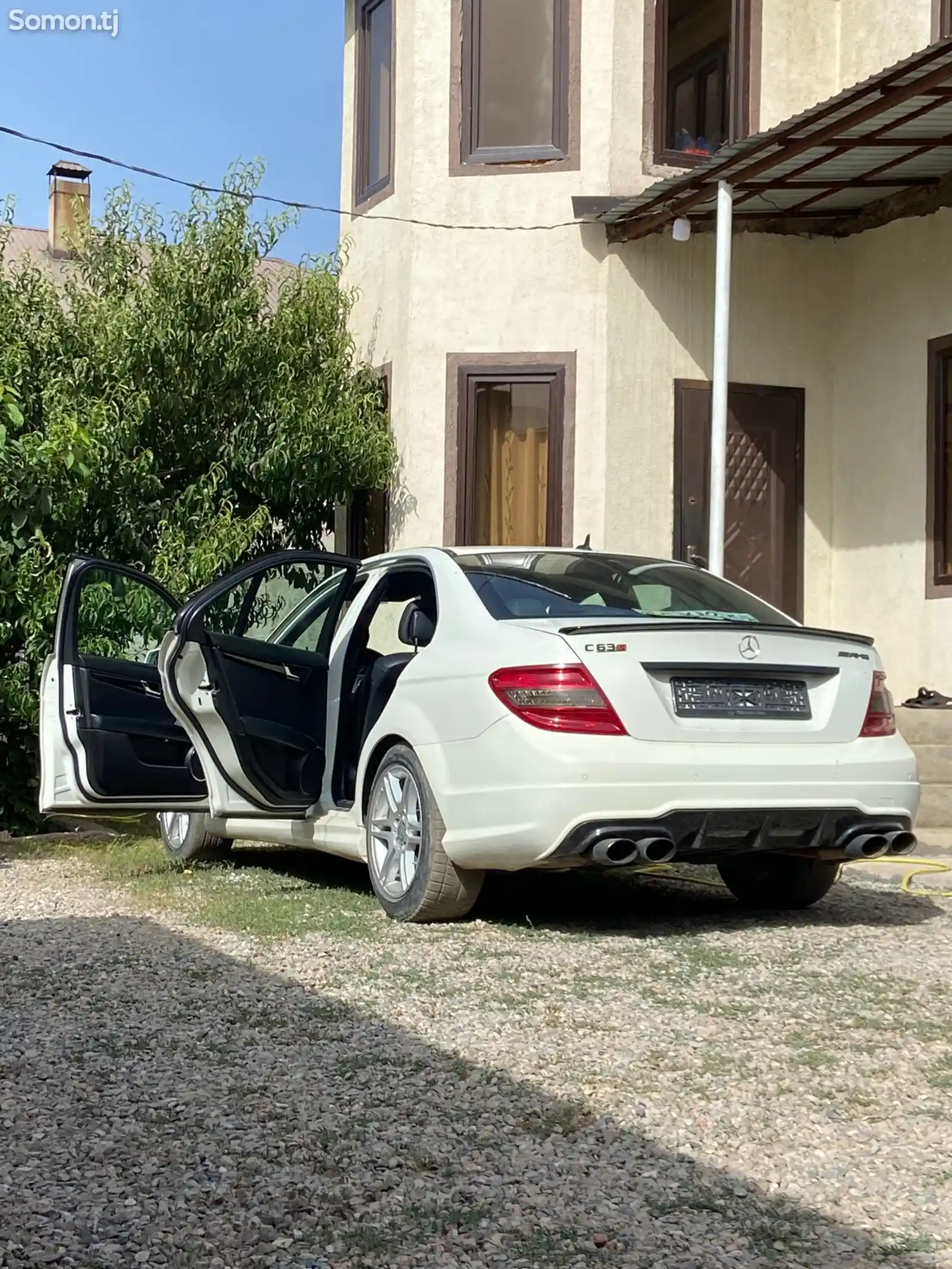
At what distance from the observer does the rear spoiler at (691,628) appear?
19.8ft

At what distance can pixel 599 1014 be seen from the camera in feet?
15.9

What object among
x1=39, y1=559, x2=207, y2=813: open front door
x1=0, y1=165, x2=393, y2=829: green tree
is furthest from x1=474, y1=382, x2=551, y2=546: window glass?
x1=39, y1=559, x2=207, y2=813: open front door

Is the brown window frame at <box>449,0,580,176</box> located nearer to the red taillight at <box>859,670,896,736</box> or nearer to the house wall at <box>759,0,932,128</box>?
the house wall at <box>759,0,932,128</box>

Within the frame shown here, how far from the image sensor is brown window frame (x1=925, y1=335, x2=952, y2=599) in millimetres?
12430

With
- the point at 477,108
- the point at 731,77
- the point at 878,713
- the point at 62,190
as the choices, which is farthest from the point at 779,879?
the point at 62,190

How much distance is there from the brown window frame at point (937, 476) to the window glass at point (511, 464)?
310cm

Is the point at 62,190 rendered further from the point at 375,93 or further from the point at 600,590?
the point at 600,590

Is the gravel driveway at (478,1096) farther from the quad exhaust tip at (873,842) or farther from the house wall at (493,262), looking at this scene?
the house wall at (493,262)

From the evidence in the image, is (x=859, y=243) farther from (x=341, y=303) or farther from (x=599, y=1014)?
(x=599, y=1014)

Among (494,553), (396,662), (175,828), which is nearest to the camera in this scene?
(494,553)

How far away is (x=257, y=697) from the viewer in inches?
296

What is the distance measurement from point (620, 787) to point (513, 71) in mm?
9360

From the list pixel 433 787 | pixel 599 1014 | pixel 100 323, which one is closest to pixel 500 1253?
pixel 599 1014

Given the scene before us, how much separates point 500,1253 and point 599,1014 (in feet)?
6.32
